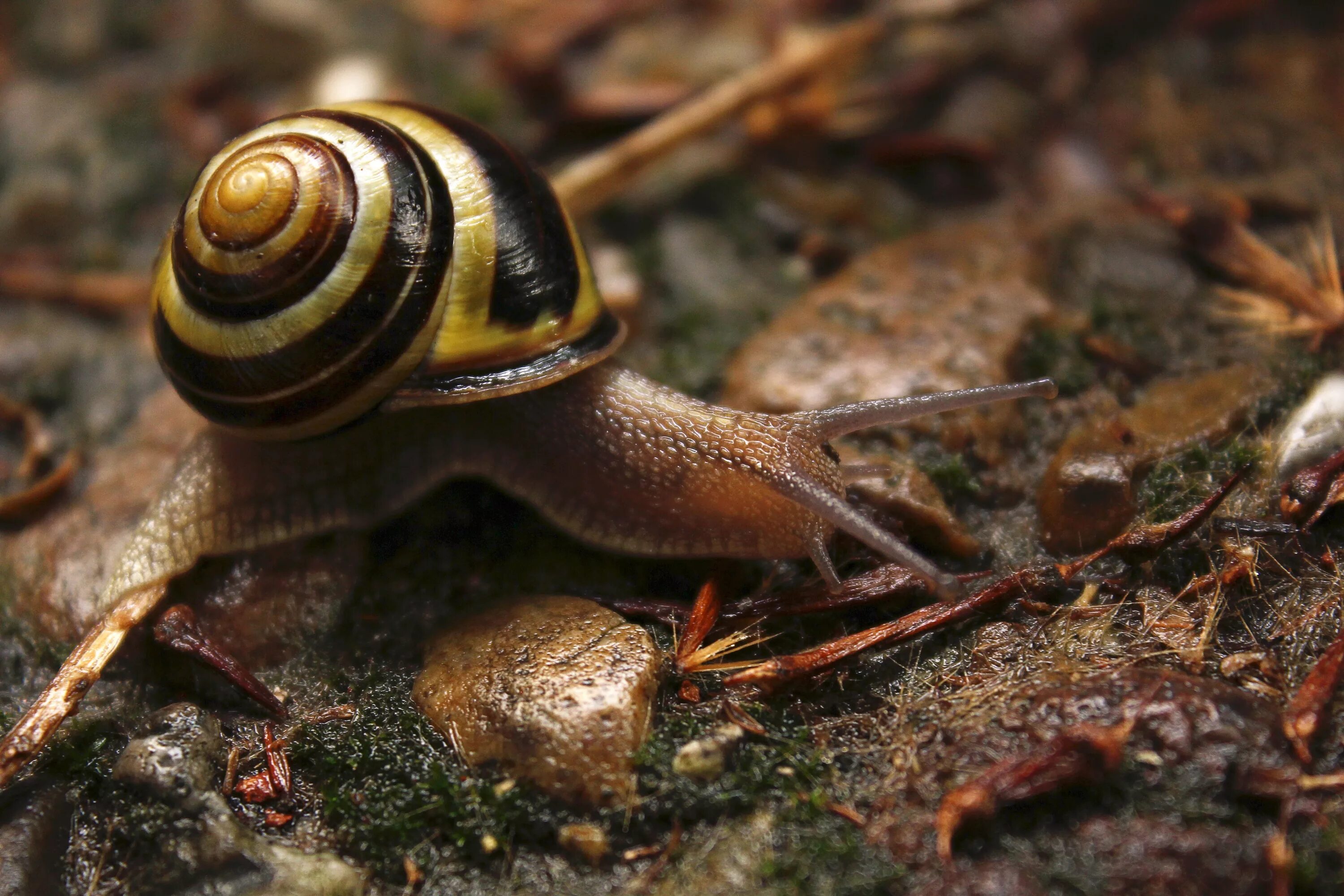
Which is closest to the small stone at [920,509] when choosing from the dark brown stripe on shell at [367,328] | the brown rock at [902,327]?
the brown rock at [902,327]

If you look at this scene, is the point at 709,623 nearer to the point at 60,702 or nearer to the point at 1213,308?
the point at 60,702

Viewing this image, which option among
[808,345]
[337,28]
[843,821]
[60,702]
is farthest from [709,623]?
[337,28]

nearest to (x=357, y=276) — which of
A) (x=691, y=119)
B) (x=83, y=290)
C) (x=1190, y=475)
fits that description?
(x=691, y=119)

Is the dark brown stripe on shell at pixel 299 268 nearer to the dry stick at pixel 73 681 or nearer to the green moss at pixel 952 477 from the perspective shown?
the dry stick at pixel 73 681

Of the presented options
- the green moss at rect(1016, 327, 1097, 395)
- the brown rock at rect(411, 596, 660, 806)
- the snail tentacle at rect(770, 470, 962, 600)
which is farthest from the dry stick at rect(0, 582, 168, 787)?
the green moss at rect(1016, 327, 1097, 395)

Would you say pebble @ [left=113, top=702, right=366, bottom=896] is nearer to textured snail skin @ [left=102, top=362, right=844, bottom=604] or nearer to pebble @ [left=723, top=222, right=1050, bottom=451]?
textured snail skin @ [left=102, top=362, right=844, bottom=604]

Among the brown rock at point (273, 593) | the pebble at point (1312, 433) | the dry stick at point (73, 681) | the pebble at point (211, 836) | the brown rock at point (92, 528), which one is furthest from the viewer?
the brown rock at point (92, 528)
